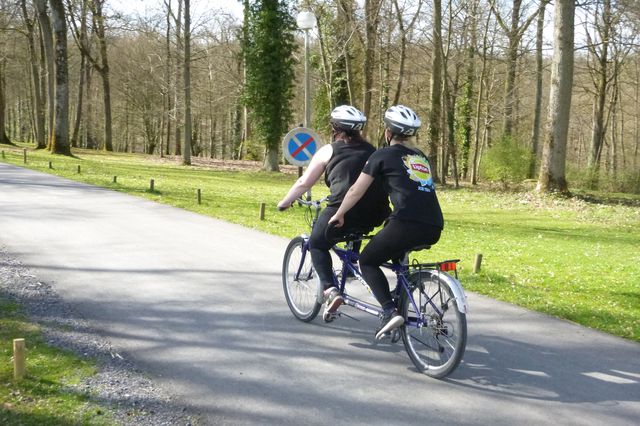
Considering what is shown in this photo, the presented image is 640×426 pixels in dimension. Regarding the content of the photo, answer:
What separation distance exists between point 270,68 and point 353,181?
1131 inches

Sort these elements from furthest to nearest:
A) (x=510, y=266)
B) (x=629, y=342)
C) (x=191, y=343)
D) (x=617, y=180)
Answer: (x=617, y=180) → (x=510, y=266) → (x=629, y=342) → (x=191, y=343)

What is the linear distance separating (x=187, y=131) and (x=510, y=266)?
28.0 meters

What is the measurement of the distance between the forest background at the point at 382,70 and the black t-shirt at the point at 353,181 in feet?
55.2

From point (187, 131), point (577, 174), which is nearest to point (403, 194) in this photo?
point (577, 174)

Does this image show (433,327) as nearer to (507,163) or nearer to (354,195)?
(354,195)

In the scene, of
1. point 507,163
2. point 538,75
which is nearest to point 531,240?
point 507,163

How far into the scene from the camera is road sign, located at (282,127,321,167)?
11102 millimetres

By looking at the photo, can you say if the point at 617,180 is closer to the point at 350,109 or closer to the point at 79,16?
the point at 350,109

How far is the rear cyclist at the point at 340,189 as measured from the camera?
5055mm

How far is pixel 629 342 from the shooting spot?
213 inches

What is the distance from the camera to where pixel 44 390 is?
3.91 meters

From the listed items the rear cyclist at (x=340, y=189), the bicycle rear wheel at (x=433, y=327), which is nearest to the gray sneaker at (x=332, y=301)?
the rear cyclist at (x=340, y=189)

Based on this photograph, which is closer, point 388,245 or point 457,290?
point 457,290

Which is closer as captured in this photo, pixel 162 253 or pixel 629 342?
pixel 629 342
